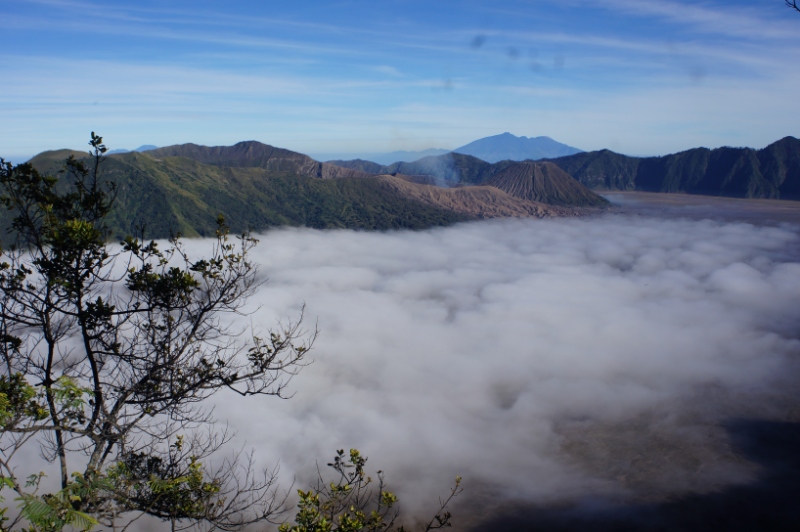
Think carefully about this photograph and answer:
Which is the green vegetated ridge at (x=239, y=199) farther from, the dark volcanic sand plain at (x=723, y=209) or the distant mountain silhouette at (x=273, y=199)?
the dark volcanic sand plain at (x=723, y=209)

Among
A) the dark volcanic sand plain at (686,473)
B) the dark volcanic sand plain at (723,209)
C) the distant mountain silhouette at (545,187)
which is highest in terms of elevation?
the distant mountain silhouette at (545,187)

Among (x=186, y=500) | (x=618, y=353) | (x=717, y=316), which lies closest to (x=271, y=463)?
(x=186, y=500)

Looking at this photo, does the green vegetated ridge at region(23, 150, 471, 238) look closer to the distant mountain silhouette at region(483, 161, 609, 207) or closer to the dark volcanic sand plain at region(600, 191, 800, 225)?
the distant mountain silhouette at region(483, 161, 609, 207)

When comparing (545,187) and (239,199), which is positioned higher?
(545,187)

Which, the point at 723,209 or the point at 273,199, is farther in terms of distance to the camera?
the point at 723,209

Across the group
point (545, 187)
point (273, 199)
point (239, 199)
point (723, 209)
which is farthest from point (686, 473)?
point (723, 209)

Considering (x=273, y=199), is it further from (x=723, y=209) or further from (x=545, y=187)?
(x=723, y=209)

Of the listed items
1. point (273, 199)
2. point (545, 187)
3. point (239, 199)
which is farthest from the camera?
point (545, 187)

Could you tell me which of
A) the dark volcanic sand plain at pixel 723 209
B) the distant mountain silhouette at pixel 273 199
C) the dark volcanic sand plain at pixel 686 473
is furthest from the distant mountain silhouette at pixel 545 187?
the dark volcanic sand plain at pixel 686 473
